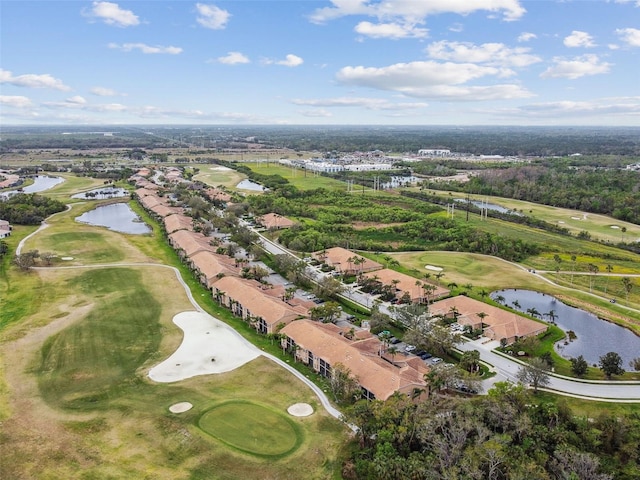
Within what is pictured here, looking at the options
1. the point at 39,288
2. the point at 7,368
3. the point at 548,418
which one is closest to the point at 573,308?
the point at 548,418

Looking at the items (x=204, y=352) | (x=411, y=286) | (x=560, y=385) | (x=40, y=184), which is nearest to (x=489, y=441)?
(x=560, y=385)

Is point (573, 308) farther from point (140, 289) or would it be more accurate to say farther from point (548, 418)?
point (140, 289)

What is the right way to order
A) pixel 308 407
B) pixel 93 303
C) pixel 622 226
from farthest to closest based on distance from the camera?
1. pixel 622 226
2. pixel 93 303
3. pixel 308 407

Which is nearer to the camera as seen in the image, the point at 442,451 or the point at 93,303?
the point at 442,451

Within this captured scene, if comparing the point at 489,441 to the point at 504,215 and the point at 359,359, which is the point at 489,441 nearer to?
the point at 359,359

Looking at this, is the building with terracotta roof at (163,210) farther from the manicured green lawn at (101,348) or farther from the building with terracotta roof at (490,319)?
the building with terracotta roof at (490,319)
